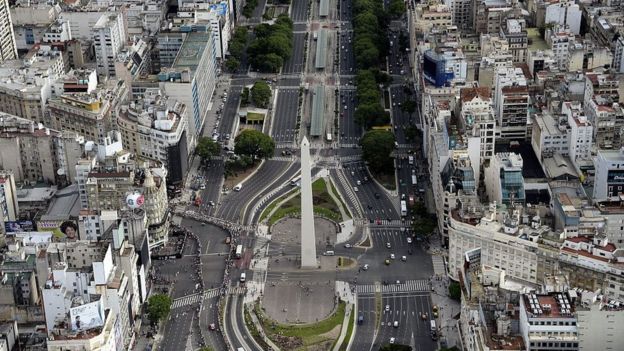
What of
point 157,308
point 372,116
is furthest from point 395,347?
point 372,116

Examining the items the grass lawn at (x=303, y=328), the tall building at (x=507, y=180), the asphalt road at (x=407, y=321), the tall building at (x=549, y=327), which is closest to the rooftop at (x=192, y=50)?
the tall building at (x=507, y=180)

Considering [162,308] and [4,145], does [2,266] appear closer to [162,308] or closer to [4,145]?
[162,308]

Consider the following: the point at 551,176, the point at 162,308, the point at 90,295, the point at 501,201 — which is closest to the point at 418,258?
the point at 501,201

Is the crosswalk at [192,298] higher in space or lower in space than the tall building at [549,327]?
lower

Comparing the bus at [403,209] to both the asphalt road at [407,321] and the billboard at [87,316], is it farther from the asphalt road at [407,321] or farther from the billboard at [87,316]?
the billboard at [87,316]

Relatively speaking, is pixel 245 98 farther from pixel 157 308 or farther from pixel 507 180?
pixel 157 308

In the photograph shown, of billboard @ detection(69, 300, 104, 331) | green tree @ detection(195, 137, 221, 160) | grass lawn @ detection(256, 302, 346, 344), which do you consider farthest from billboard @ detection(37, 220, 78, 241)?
billboard @ detection(69, 300, 104, 331)
